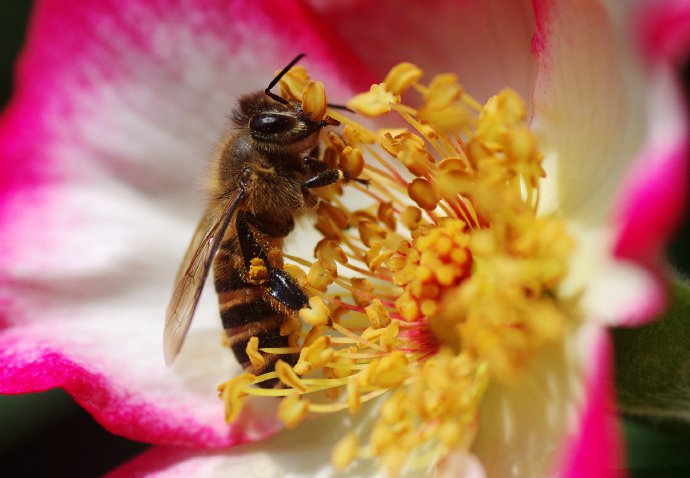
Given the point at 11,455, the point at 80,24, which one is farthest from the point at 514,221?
the point at 11,455

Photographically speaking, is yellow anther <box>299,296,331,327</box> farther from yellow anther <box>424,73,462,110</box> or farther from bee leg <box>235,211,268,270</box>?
yellow anther <box>424,73,462,110</box>

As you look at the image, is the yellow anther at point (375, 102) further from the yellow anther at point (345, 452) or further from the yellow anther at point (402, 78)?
the yellow anther at point (345, 452)

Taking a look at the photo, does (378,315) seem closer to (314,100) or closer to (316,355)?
(316,355)

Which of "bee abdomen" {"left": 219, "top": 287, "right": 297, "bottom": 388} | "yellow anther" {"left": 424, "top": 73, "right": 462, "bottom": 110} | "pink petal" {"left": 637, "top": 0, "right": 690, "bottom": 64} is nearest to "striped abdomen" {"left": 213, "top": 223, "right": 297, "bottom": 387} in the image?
"bee abdomen" {"left": 219, "top": 287, "right": 297, "bottom": 388}

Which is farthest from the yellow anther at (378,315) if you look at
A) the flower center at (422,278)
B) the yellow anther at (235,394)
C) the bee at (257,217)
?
the yellow anther at (235,394)

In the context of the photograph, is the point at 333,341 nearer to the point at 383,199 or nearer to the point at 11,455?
the point at 383,199

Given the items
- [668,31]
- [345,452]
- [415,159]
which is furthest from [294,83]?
[668,31]

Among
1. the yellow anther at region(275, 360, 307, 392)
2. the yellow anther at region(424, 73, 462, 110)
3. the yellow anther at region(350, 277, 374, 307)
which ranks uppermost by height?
the yellow anther at region(424, 73, 462, 110)
